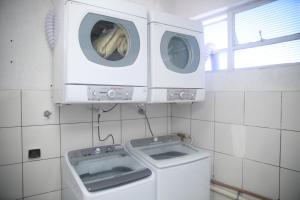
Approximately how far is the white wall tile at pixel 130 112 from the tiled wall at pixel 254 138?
59cm

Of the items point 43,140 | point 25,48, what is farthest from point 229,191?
point 25,48

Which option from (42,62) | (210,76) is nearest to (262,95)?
(210,76)

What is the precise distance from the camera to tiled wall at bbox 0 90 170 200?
131 cm

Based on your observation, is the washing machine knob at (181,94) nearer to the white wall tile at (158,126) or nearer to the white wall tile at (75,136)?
the white wall tile at (158,126)

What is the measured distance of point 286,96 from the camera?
1331 mm

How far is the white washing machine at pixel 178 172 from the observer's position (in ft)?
4.10

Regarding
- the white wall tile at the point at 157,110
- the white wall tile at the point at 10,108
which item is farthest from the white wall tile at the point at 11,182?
the white wall tile at the point at 157,110

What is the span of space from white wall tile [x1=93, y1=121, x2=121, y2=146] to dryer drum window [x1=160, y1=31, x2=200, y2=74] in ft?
2.49

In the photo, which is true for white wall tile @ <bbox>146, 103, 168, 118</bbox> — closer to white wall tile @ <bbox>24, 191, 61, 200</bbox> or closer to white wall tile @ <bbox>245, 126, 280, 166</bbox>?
white wall tile @ <bbox>245, 126, 280, 166</bbox>

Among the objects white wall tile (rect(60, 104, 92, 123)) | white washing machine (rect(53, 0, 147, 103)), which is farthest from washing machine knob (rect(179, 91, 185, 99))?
white wall tile (rect(60, 104, 92, 123))

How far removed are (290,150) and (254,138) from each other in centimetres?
24

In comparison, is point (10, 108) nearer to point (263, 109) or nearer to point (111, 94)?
point (111, 94)

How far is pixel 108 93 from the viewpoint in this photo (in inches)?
46.4

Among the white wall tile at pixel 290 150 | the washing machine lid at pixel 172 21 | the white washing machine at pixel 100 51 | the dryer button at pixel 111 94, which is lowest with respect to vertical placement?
the white wall tile at pixel 290 150
